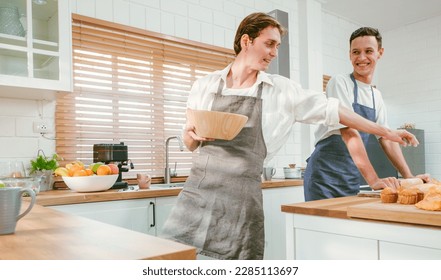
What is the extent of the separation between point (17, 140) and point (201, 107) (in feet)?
3.40

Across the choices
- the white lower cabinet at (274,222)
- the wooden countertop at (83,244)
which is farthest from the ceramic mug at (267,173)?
the wooden countertop at (83,244)

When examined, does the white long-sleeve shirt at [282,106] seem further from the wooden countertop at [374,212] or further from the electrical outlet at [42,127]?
the electrical outlet at [42,127]

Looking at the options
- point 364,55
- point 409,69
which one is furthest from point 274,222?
point 409,69

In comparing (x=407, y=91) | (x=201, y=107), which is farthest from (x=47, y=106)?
(x=407, y=91)

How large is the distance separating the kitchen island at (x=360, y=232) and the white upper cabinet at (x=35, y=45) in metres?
1.21

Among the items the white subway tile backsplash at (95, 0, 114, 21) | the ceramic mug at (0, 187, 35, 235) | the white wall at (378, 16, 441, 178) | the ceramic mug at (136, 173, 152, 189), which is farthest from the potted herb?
the white wall at (378, 16, 441, 178)

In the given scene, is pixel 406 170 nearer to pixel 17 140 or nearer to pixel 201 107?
pixel 201 107

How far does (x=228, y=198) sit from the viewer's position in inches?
47.1

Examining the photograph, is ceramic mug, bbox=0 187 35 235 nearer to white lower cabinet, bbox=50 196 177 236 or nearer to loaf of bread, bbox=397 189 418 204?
loaf of bread, bbox=397 189 418 204

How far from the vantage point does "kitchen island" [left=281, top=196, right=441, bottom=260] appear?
33.7 inches

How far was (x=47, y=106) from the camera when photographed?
1994 mm

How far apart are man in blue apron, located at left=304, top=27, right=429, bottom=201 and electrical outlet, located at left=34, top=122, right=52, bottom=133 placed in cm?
125

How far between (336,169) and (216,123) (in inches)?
26.1

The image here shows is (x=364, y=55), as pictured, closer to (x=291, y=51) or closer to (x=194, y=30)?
(x=194, y=30)
